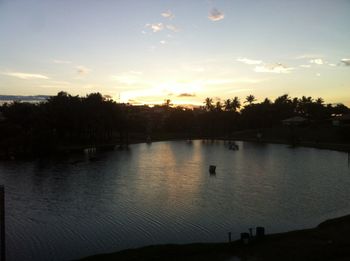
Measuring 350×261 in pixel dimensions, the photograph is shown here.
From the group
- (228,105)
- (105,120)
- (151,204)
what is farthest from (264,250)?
(228,105)

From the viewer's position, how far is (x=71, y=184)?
126 feet

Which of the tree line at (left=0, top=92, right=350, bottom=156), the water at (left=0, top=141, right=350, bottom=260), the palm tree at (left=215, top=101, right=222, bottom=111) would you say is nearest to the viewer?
the water at (left=0, top=141, right=350, bottom=260)

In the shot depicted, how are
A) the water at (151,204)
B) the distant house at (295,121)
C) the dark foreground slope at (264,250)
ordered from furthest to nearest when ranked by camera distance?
1. the distant house at (295,121)
2. the water at (151,204)
3. the dark foreground slope at (264,250)

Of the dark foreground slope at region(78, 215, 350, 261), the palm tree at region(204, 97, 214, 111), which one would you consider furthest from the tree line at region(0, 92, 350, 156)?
the dark foreground slope at region(78, 215, 350, 261)

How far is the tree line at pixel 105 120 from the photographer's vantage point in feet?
239

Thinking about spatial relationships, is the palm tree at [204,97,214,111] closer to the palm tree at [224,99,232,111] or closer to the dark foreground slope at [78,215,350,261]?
the palm tree at [224,99,232,111]

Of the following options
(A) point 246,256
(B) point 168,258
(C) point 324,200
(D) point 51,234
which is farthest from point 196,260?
(C) point 324,200

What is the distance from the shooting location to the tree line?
7275cm

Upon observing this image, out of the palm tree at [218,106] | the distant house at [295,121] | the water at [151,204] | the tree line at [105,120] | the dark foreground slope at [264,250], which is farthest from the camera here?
the palm tree at [218,106]

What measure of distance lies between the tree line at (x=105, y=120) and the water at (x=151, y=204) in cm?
2349

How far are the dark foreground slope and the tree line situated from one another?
57.4 m

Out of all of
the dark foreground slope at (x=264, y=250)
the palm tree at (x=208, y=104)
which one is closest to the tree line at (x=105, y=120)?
the palm tree at (x=208, y=104)

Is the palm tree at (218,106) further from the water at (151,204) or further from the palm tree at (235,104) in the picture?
the water at (151,204)

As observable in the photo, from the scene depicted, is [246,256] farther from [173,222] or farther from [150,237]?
[173,222]
